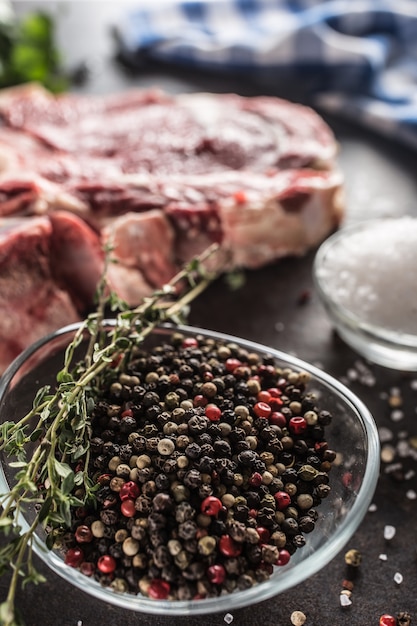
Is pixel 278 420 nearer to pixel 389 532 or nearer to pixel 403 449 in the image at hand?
pixel 389 532

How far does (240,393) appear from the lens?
89.8 inches

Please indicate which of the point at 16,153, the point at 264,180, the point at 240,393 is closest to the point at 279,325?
the point at 264,180

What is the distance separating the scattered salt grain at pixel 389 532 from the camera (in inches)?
95.7

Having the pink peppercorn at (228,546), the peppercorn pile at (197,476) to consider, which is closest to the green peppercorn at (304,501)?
the peppercorn pile at (197,476)

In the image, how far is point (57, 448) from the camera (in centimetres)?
210

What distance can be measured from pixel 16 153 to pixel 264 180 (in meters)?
1.17

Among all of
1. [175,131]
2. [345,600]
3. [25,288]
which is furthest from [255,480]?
[175,131]

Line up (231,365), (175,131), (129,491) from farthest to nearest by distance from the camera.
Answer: (175,131) → (231,365) → (129,491)

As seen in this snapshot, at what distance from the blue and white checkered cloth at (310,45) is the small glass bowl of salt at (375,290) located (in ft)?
4.43

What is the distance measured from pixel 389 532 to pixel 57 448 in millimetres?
1155

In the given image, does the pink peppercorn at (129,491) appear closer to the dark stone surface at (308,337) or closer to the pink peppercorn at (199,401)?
the pink peppercorn at (199,401)

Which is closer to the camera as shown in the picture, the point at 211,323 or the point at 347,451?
the point at 347,451

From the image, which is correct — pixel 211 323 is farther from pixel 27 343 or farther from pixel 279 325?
pixel 27 343

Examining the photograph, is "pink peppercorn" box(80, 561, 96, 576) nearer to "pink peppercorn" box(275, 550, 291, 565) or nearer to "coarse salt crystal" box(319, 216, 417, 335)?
"pink peppercorn" box(275, 550, 291, 565)
